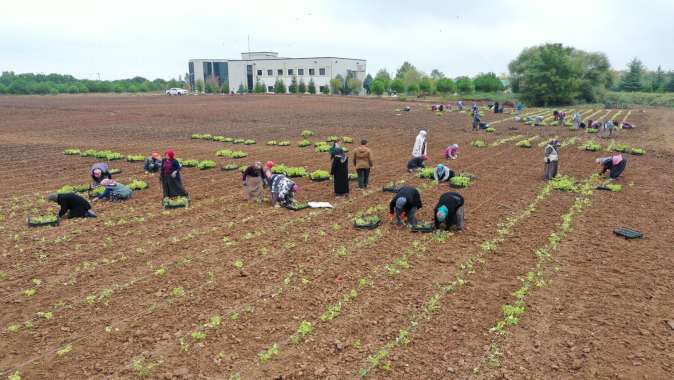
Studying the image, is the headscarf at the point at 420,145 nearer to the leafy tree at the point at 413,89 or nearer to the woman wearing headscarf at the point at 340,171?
the woman wearing headscarf at the point at 340,171

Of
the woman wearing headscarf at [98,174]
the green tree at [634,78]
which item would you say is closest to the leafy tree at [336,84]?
the green tree at [634,78]

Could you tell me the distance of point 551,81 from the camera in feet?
206

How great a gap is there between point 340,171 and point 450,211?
13.5ft

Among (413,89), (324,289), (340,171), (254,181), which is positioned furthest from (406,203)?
(413,89)

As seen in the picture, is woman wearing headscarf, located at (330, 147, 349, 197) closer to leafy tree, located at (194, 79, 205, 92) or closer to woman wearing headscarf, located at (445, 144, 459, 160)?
woman wearing headscarf, located at (445, 144, 459, 160)

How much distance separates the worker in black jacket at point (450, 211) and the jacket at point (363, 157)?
4108mm

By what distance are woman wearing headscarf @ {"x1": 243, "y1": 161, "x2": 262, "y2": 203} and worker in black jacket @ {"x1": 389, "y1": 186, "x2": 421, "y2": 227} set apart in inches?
164

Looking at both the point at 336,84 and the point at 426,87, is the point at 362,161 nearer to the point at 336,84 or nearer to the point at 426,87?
the point at 426,87

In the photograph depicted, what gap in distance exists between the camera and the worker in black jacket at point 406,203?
10.7 m

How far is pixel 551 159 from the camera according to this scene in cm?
1576

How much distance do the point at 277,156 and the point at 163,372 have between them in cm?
1593

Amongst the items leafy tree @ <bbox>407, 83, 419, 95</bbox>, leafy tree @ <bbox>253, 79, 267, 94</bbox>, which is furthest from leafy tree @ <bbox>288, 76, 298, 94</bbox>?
leafy tree @ <bbox>407, 83, 419, 95</bbox>

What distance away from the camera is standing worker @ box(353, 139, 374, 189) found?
562 inches

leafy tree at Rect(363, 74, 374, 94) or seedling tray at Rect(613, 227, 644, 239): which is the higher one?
leafy tree at Rect(363, 74, 374, 94)
